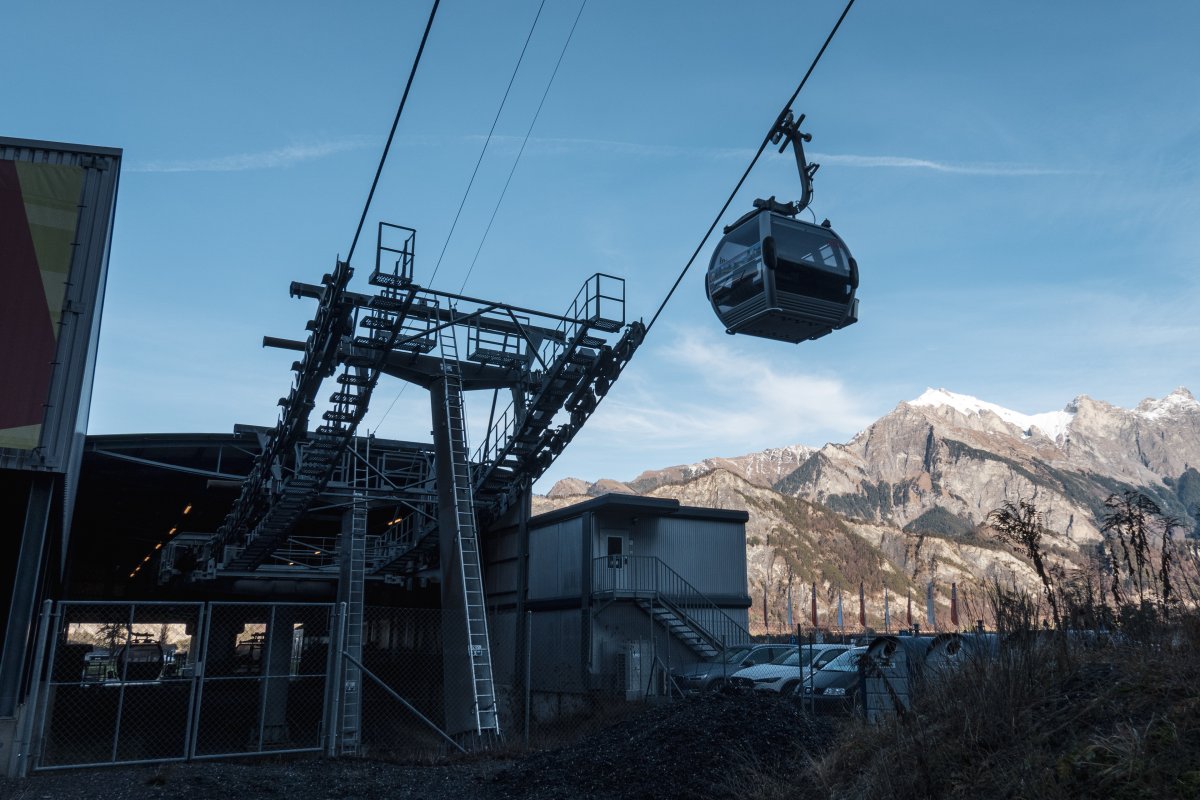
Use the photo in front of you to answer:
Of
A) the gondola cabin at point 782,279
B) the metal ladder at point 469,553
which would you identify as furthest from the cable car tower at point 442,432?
the gondola cabin at point 782,279

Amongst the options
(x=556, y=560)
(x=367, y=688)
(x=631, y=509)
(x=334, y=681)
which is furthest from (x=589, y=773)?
(x=367, y=688)

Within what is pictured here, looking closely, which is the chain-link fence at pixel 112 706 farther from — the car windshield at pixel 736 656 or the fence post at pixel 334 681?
the car windshield at pixel 736 656

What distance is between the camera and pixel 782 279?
11023 millimetres

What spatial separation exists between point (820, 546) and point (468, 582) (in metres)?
105

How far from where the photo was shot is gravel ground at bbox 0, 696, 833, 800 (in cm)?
970

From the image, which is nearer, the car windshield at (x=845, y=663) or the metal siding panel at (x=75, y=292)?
the metal siding panel at (x=75, y=292)

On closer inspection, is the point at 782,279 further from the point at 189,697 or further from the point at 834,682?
the point at 189,697

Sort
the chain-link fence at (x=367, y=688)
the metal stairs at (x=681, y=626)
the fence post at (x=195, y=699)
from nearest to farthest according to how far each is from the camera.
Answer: the fence post at (x=195, y=699) < the chain-link fence at (x=367, y=688) < the metal stairs at (x=681, y=626)

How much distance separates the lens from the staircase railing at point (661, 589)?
24.0 m

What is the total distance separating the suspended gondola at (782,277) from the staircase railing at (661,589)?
13.4m

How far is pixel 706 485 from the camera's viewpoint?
13012cm

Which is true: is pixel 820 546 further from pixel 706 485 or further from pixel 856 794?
pixel 856 794

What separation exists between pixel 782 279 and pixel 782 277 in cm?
3

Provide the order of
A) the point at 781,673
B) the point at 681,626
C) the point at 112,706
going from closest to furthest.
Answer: the point at 781,673 < the point at 681,626 < the point at 112,706
